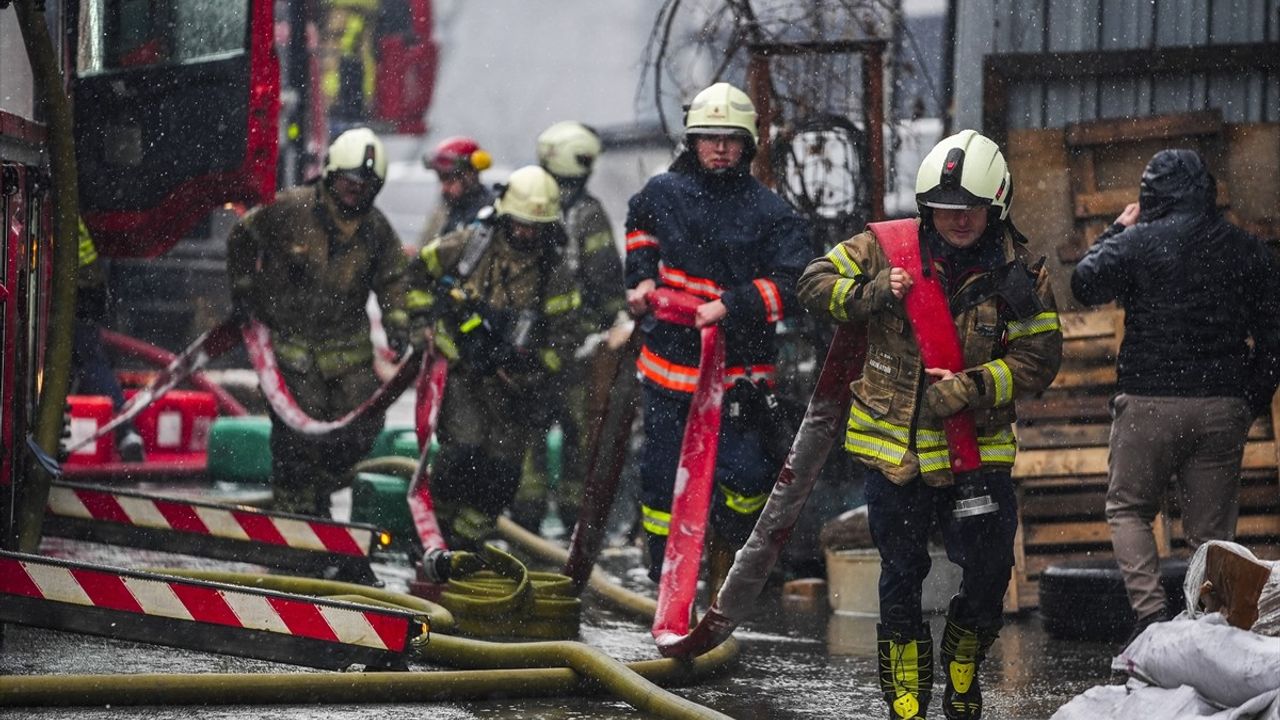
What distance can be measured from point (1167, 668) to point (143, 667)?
3.10 metres

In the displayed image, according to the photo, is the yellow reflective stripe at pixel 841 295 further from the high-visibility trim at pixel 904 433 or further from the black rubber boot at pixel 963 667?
the black rubber boot at pixel 963 667

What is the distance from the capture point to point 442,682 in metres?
5.45

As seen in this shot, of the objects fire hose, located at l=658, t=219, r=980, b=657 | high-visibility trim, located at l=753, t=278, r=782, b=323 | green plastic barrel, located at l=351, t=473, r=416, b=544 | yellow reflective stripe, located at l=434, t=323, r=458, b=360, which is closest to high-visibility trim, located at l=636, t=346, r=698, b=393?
high-visibility trim, located at l=753, t=278, r=782, b=323

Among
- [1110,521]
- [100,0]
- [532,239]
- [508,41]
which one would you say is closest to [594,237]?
[532,239]

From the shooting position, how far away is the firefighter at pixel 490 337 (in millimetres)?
8336

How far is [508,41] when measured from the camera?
37.2m

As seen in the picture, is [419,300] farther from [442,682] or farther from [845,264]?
[845,264]

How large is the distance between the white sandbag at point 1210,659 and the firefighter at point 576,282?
4.73 m

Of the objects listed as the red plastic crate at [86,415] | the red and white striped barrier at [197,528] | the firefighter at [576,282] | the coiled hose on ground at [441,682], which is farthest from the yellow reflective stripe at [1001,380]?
the red plastic crate at [86,415]

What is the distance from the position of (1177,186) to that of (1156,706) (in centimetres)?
266

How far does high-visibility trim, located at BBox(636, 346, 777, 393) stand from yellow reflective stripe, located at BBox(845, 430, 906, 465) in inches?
53.9

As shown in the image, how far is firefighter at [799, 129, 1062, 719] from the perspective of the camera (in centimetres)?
530

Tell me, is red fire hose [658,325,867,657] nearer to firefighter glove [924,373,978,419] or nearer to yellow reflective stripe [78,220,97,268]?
firefighter glove [924,373,978,419]

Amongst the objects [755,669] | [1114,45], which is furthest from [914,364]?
[1114,45]
